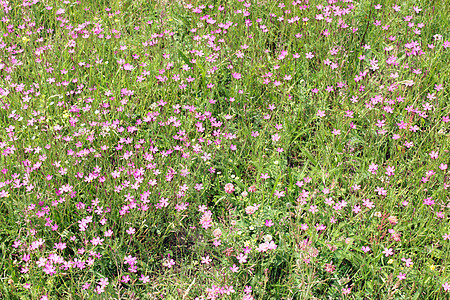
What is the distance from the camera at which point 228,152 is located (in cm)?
357

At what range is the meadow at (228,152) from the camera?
288 centimetres

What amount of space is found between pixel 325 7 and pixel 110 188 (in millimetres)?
2963

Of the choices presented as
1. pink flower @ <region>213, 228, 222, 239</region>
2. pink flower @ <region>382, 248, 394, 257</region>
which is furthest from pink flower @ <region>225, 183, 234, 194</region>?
pink flower @ <region>382, 248, 394, 257</region>

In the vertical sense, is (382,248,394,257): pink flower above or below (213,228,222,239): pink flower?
above

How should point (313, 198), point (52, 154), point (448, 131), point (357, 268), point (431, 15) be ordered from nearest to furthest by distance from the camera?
point (357, 268) < point (313, 198) < point (52, 154) < point (448, 131) < point (431, 15)

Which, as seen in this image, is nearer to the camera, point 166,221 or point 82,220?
point 82,220

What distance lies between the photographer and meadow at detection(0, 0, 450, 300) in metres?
2.88

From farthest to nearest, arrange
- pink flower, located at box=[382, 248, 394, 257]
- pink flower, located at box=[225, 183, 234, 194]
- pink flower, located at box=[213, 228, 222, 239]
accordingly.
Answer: pink flower, located at box=[225, 183, 234, 194] < pink flower, located at box=[213, 228, 222, 239] < pink flower, located at box=[382, 248, 394, 257]

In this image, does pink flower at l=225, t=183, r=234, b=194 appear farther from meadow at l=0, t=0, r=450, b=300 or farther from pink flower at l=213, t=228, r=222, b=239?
pink flower at l=213, t=228, r=222, b=239

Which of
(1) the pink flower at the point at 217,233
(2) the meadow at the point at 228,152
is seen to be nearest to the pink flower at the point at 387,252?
(2) the meadow at the point at 228,152

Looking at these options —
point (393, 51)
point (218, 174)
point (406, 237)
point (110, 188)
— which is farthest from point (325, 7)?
point (110, 188)

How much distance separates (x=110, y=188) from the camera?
10.6 feet

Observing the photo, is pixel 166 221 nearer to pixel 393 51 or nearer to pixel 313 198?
pixel 313 198

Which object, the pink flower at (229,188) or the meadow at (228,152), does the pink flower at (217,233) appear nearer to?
the meadow at (228,152)
